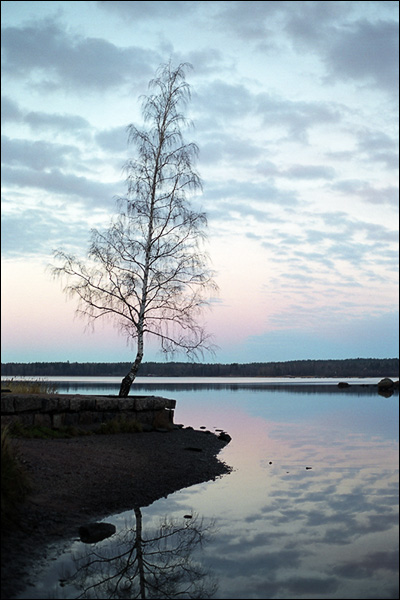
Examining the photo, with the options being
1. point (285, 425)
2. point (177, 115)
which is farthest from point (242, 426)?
point (177, 115)

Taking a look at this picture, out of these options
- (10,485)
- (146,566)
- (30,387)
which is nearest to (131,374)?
(30,387)

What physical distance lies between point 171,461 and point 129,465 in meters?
1.94

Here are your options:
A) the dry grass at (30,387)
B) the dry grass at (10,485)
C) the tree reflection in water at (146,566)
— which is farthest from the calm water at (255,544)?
the dry grass at (30,387)

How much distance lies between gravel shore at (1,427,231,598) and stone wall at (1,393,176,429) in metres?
1.32

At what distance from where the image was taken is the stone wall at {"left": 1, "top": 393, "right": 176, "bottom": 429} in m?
16.5

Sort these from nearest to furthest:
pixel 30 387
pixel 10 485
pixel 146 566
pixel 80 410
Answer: pixel 146 566 → pixel 10 485 → pixel 80 410 → pixel 30 387

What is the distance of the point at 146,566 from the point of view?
320 inches

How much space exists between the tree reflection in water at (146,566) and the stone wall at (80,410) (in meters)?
7.43

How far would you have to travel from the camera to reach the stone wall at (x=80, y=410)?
54.0 feet

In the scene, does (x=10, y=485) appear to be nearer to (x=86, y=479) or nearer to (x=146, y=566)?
(x=146, y=566)

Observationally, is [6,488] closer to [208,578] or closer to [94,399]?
[208,578]

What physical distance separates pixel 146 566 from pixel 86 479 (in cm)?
440

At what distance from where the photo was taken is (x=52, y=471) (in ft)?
39.6

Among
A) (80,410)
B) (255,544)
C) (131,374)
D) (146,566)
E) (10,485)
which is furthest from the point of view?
(131,374)
